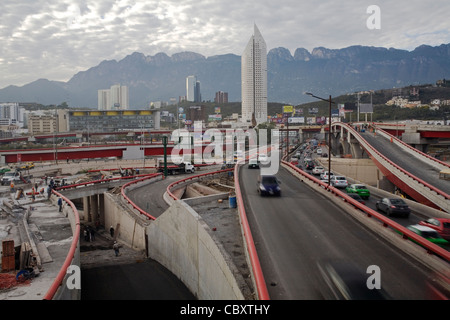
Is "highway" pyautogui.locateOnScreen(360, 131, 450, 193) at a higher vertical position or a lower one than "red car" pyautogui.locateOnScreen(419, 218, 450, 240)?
higher

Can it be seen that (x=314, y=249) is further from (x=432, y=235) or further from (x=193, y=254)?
(x=193, y=254)

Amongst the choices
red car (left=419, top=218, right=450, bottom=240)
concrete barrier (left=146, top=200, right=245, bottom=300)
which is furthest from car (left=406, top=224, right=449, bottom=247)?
concrete barrier (left=146, top=200, right=245, bottom=300)

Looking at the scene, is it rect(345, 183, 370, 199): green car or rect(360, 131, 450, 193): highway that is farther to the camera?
rect(360, 131, 450, 193): highway

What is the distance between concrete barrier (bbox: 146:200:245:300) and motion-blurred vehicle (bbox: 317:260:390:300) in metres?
2.37

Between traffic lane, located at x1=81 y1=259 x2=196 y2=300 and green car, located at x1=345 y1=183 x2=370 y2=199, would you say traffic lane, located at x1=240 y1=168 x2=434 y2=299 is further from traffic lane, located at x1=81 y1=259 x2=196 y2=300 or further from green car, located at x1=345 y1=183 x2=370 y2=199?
green car, located at x1=345 y1=183 x2=370 y2=199

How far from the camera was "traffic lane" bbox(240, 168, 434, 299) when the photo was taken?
9617mm

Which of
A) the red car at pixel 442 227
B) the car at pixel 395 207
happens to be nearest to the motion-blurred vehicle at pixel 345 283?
the red car at pixel 442 227

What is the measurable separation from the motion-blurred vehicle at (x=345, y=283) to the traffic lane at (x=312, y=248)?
0.74 feet

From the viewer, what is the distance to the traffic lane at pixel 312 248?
962 cm

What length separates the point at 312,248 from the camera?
12352 millimetres

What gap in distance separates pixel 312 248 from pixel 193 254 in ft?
23.7

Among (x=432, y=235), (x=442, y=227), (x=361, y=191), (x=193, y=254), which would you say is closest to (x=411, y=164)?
(x=361, y=191)

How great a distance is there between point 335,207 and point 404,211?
6829 mm
